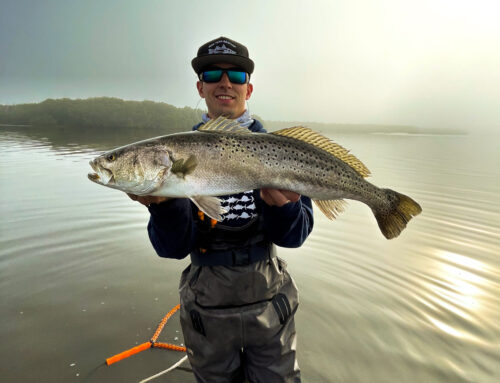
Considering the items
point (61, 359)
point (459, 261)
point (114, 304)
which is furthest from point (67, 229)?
point (459, 261)

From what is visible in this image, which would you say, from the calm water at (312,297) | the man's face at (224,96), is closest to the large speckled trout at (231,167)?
the man's face at (224,96)

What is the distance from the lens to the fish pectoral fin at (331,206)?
3448 mm

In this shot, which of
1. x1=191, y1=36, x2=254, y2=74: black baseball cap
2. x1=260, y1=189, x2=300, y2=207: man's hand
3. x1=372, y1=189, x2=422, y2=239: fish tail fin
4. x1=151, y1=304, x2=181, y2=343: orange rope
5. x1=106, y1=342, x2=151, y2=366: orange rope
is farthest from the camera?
x1=151, y1=304, x2=181, y2=343: orange rope

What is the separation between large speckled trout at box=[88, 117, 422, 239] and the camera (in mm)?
2742

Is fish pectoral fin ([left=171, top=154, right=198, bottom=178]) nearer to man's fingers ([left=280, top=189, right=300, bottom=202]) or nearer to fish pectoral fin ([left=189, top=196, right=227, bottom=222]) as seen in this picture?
fish pectoral fin ([left=189, top=196, right=227, bottom=222])

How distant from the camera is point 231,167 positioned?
2887mm

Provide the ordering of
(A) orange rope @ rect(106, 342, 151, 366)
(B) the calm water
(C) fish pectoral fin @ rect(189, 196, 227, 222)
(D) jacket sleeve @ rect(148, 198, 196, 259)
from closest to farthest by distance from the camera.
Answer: (C) fish pectoral fin @ rect(189, 196, 227, 222) < (D) jacket sleeve @ rect(148, 198, 196, 259) < (A) orange rope @ rect(106, 342, 151, 366) < (B) the calm water

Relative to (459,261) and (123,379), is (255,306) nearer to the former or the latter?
(123,379)

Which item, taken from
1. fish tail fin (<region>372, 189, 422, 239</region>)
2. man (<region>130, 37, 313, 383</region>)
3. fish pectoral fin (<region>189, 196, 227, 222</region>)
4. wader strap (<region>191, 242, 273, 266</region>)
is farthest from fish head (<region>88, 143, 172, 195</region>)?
fish tail fin (<region>372, 189, 422, 239</region>)

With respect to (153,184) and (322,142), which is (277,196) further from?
(153,184)

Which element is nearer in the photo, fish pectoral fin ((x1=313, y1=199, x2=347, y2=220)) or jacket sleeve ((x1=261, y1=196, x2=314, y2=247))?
jacket sleeve ((x1=261, y1=196, x2=314, y2=247))

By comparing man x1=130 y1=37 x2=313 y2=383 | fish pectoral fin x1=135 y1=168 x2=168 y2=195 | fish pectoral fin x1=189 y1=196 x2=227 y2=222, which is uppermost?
fish pectoral fin x1=135 y1=168 x2=168 y2=195

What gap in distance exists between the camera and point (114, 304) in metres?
5.41

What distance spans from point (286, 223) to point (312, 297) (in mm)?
3529
